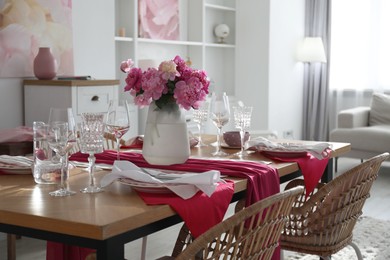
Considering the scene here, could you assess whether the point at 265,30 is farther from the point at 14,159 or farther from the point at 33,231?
the point at 33,231

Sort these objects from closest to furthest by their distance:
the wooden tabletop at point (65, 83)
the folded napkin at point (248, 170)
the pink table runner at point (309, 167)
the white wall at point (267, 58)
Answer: the folded napkin at point (248, 170) → the pink table runner at point (309, 167) → the wooden tabletop at point (65, 83) → the white wall at point (267, 58)

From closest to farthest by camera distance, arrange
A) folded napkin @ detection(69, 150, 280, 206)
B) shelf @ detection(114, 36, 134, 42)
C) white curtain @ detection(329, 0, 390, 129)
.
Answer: folded napkin @ detection(69, 150, 280, 206) < shelf @ detection(114, 36, 134, 42) < white curtain @ detection(329, 0, 390, 129)

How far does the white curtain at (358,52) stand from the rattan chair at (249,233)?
5.89 m

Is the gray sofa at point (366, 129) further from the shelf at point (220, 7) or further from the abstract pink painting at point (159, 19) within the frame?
the abstract pink painting at point (159, 19)

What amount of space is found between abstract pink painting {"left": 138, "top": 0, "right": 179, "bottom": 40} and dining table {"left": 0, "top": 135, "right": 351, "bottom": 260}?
159 inches

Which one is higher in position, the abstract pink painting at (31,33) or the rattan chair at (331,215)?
the abstract pink painting at (31,33)

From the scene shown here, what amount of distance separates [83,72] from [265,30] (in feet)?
8.98

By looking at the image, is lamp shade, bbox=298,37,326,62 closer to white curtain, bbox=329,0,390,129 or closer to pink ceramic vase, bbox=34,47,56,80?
white curtain, bbox=329,0,390,129

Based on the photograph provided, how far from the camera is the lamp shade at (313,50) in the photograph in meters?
7.37

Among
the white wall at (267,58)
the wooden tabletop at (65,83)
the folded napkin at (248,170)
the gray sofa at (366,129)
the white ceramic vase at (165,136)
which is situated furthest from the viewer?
the white wall at (267,58)

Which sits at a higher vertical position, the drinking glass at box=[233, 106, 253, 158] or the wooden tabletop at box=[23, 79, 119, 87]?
the wooden tabletop at box=[23, 79, 119, 87]

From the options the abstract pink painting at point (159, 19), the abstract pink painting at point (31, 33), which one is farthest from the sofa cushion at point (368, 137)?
the abstract pink painting at point (31, 33)

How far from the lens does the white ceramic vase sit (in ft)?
7.59

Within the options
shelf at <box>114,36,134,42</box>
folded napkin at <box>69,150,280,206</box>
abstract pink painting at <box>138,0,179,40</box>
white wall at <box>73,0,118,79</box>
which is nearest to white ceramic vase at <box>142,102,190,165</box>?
folded napkin at <box>69,150,280,206</box>
